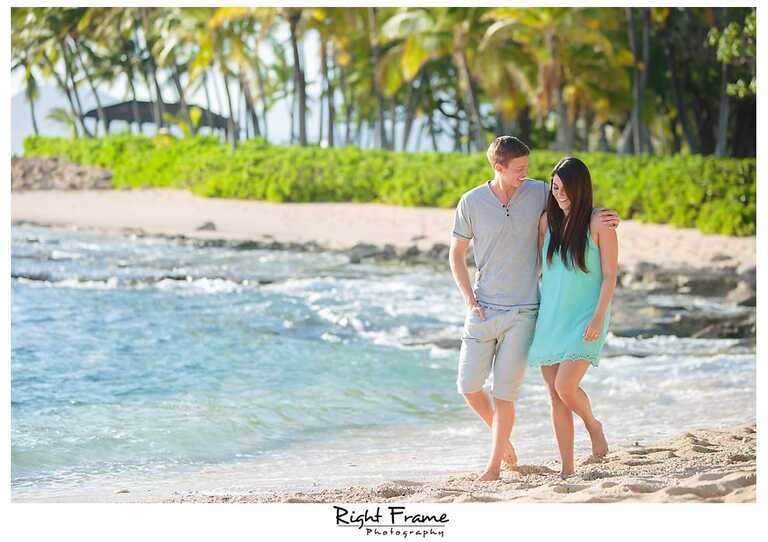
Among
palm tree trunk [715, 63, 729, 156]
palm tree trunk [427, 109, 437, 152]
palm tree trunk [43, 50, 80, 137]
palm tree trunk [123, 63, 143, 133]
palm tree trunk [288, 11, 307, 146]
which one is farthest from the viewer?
palm tree trunk [427, 109, 437, 152]

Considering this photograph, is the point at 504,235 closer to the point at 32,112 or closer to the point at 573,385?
the point at 573,385

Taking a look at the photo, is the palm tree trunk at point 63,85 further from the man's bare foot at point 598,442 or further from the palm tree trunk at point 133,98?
the man's bare foot at point 598,442

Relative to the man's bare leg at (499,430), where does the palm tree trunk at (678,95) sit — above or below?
above

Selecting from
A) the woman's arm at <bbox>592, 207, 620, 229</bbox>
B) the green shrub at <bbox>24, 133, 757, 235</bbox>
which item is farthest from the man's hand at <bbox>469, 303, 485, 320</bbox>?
the green shrub at <bbox>24, 133, 757, 235</bbox>

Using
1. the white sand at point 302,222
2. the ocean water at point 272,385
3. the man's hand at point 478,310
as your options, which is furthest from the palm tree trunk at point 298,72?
the man's hand at point 478,310

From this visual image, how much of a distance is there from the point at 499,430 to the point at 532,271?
2.34ft

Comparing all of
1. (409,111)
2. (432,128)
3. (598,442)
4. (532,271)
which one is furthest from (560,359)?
(432,128)

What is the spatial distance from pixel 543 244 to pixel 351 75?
122 feet

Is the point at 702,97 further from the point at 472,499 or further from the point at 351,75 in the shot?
the point at 472,499

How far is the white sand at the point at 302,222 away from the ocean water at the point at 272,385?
308cm

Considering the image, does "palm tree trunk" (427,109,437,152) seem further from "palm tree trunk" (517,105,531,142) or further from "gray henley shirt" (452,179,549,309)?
"gray henley shirt" (452,179,549,309)

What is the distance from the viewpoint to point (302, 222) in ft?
75.5

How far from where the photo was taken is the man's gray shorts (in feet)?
A: 15.7

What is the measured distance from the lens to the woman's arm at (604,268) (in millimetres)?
4684
